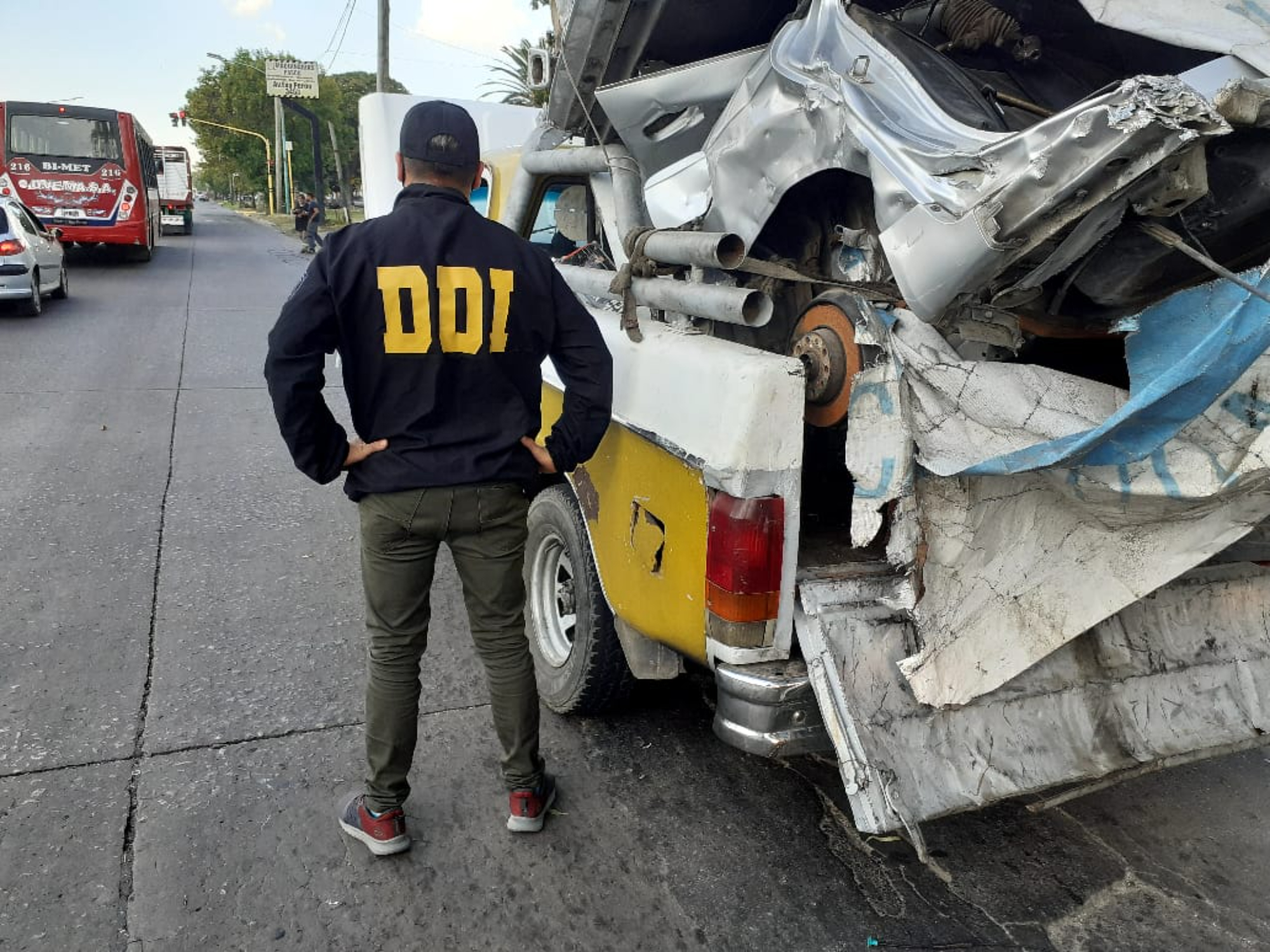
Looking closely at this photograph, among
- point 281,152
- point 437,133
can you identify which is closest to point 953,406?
point 437,133

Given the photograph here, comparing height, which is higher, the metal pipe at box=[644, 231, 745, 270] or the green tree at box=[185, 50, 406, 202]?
the green tree at box=[185, 50, 406, 202]

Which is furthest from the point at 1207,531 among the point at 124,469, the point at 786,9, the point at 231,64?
the point at 231,64

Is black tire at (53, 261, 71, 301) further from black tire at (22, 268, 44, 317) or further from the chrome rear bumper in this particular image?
the chrome rear bumper

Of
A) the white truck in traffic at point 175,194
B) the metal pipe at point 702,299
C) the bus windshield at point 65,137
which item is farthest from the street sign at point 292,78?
the metal pipe at point 702,299

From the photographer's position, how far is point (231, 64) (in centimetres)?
5719

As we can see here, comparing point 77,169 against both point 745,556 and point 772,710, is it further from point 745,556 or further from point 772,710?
point 772,710

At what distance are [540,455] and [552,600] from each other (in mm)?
1139

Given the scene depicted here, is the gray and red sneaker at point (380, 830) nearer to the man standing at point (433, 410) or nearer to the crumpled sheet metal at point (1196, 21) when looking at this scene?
the man standing at point (433, 410)

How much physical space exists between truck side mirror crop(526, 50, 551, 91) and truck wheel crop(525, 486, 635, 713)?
186 centimetres

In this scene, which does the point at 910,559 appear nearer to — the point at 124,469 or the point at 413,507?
the point at 413,507

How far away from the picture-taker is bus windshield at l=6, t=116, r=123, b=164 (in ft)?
54.7

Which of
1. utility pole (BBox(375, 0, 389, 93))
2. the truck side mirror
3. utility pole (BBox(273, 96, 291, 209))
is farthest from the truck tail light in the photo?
utility pole (BBox(273, 96, 291, 209))

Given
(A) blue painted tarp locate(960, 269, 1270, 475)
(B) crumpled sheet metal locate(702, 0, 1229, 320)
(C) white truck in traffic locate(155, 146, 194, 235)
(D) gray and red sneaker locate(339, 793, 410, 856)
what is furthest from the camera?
(C) white truck in traffic locate(155, 146, 194, 235)

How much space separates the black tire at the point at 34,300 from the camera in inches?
438
